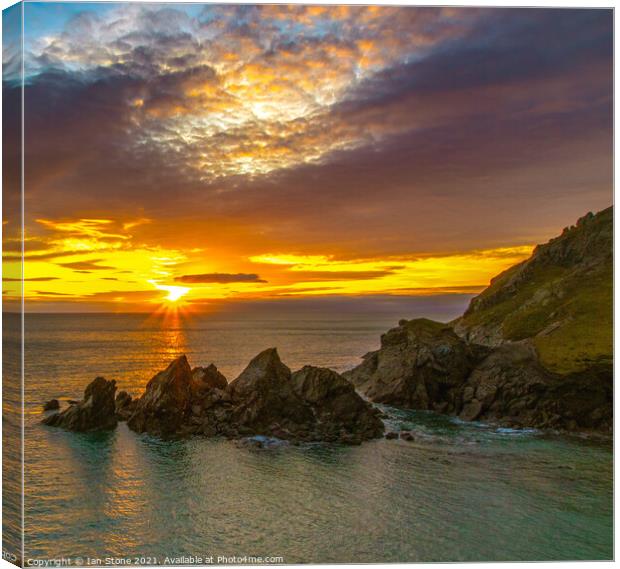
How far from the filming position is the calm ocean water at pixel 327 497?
70.1 ft

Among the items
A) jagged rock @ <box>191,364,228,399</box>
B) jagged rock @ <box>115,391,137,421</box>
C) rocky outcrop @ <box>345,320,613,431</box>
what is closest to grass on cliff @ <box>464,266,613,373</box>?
rocky outcrop @ <box>345,320,613,431</box>

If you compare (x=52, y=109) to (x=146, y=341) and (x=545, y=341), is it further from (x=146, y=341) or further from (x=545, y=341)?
(x=146, y=341)

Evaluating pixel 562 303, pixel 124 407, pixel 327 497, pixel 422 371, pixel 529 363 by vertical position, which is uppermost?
pixel 562 303

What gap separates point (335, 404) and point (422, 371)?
43.9 feet

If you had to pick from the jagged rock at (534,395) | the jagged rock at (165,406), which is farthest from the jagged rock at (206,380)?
the jagged rock at (534,395)

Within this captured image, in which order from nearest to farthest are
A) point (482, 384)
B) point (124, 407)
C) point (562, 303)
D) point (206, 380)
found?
point (124, 407), point (206, 380), point (482, 384), point (562, 303)

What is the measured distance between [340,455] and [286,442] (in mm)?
4692

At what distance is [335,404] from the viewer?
44.6 metres

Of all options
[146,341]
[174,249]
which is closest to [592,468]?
[174,249]

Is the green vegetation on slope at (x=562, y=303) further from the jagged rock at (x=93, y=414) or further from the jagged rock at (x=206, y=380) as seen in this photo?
the jagged rock at (x=93, y=414)

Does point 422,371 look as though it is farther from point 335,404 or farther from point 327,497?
point 327,497

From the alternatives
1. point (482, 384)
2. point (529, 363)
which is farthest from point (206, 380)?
point (529, 363)

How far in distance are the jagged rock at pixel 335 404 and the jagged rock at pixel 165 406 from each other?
9.56m

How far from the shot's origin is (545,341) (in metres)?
53.1
